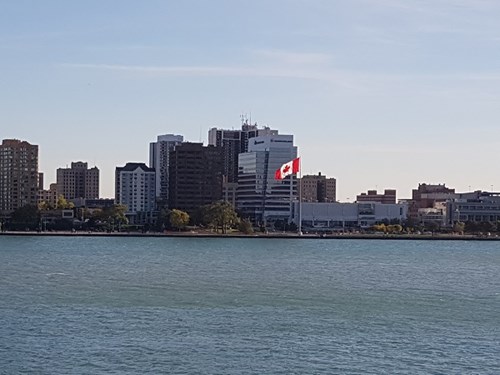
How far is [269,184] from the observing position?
142500 millimetres

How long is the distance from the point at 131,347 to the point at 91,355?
130 cm

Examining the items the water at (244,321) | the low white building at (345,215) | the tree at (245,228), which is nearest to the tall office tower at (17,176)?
the tree at (245,228)

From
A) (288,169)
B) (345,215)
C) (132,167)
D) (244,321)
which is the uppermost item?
(132,167)

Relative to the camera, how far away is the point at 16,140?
14525cm

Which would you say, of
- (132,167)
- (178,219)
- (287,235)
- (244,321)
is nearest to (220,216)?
(178,219)

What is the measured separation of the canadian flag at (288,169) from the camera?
121m

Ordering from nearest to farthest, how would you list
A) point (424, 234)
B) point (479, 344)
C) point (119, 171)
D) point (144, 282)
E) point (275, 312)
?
point (479, 344)
point (275, 312)
point (144, 282)
point (424, 234)
point (119, 171)

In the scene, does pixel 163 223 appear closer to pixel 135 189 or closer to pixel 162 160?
pixel 135 189

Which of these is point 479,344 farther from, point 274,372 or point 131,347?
point 131,347

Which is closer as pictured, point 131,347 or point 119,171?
point 131,347

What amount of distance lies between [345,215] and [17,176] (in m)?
49.4

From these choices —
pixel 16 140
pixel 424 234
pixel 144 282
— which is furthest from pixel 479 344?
pixel 16 140

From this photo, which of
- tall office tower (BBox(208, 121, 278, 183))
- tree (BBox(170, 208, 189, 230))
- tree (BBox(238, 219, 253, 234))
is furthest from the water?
tall office tower (BBox(208, 121, 278, 183))

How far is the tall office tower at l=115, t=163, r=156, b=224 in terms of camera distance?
162 metres
